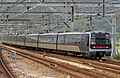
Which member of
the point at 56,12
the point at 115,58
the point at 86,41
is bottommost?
the point at 115,58

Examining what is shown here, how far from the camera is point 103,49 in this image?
23.7 metres

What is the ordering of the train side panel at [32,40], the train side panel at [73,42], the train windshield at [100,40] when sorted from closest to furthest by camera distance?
1. the train windshield at [100,40]
2. the train side panel at [73,42]
3. the train side panel at [32,40]

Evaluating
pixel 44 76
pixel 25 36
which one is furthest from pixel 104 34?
pixel 25 36

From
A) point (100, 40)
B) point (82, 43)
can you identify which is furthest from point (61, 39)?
point (100, 40)

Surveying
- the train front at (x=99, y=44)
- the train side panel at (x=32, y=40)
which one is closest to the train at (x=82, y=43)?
the train front at (x=99, y=44)

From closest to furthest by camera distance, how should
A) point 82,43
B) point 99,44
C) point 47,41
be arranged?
point 99,44, point 82,43, point 47,41

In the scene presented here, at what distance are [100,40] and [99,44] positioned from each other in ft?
1.18

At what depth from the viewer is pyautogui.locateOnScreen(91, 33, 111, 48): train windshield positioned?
933 inches

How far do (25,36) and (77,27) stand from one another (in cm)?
846

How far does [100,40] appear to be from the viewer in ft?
78.4

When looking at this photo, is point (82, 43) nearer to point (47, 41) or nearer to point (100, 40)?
point (100, 40)

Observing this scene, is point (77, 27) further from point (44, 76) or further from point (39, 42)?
Result: point (44, 76)

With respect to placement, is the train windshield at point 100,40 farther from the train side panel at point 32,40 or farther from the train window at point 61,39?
the train side panel at point 32,40

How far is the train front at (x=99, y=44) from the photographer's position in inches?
921
